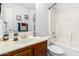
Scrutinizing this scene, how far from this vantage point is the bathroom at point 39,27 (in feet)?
5.58

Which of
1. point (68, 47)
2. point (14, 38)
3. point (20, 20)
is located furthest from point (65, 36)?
point (14, 38)

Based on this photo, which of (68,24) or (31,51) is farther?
(68,24)

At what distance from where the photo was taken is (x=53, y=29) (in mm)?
3115

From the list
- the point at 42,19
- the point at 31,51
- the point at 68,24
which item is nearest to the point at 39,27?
the point at 42,19

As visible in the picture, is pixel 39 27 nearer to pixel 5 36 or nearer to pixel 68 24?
pixel 68 24

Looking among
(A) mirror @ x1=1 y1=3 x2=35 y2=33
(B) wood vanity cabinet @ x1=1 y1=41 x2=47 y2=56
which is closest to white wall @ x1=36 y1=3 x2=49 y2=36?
(A) mirror @ x1=1 y1=3 x2=35 y2=33

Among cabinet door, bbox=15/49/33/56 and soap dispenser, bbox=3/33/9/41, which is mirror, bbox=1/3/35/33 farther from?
cabinet door, bbox=15/49/33/56

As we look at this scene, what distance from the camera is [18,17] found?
2.02 metres

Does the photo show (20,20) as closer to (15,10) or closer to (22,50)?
(15,10)

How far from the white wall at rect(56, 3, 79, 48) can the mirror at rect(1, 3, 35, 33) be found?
992mm

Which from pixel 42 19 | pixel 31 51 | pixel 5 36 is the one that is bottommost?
pixel 31 51

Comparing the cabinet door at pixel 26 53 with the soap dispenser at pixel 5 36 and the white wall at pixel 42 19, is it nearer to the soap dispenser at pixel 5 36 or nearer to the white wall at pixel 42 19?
the soap dispenser at pixel 5 36

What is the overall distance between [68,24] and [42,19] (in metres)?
0.78

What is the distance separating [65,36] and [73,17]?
0.58m
